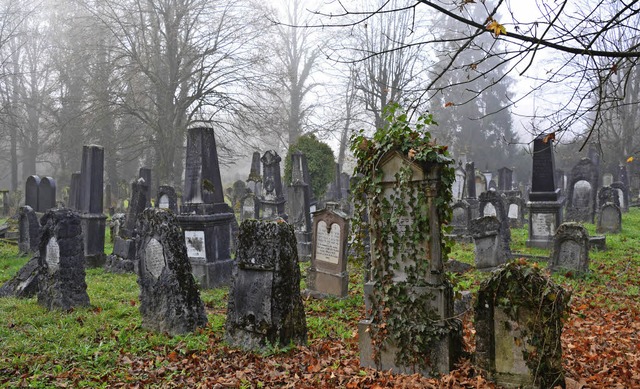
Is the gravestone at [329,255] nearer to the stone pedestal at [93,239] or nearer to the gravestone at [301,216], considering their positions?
the gravestone at [301,216]

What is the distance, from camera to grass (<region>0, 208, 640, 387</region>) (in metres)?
4.58

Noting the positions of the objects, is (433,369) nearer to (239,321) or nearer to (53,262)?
(239,321)

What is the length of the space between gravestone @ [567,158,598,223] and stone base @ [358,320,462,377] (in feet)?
50.0

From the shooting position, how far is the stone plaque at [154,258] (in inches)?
229

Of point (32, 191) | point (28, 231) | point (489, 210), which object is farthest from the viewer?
point (32, 191)

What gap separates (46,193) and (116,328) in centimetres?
1188

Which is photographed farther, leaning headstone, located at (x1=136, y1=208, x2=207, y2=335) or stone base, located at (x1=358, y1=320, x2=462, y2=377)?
leaning headstone, located at (x1=136, y1=208, x2=207, y2=335)

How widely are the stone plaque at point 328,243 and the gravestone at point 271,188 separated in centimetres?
761

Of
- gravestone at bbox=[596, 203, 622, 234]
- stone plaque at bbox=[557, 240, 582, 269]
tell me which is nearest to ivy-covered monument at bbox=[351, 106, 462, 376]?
stone plaque at bbox=[557, 240, 582, 269]

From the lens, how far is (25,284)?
302 inches

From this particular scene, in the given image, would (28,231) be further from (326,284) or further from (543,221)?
(543,221)

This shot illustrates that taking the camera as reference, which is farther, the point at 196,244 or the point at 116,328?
the point at 196,244

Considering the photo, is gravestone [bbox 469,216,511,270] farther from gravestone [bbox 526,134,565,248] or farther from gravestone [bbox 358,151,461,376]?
gravestone [bbox 358,151,461,376]

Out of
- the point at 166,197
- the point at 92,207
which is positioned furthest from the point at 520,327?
the point at 166,197
